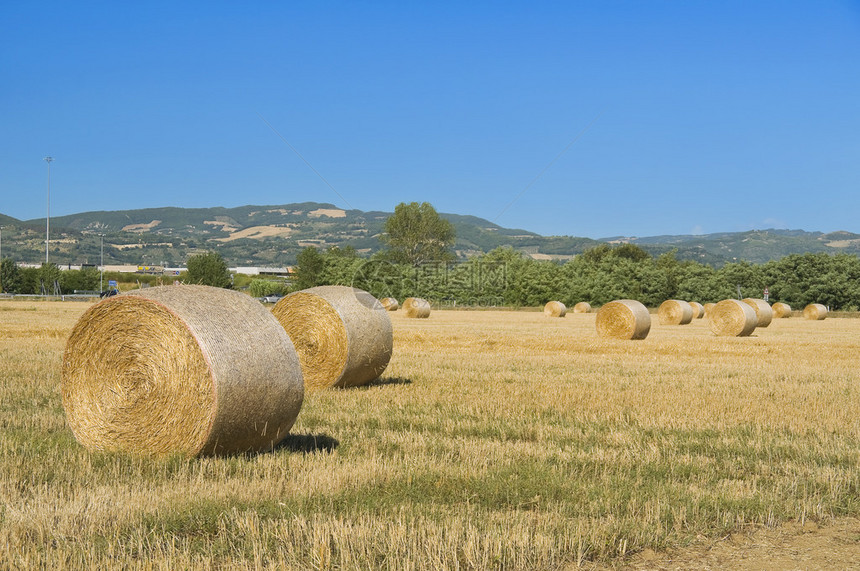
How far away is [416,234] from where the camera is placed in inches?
3868

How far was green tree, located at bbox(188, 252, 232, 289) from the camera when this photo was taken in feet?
297

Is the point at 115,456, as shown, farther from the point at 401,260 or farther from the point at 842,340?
the point at 401,260

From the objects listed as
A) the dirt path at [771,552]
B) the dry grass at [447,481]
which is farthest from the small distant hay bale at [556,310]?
the dirt path at [771,552]

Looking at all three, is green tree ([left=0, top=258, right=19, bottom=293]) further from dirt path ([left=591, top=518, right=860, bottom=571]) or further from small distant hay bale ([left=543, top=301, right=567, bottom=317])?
dirt path ([left=591, top=518, right=860, bottom=571])

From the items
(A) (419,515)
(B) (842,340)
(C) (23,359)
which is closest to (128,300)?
(A) (419,515)

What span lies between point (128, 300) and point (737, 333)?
85.8 feet

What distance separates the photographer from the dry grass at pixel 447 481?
17.4 ft

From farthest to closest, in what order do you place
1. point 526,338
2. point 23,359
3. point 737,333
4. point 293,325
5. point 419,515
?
point 737,333, point 526,338, point 23,359, point 293,325, point 419,515

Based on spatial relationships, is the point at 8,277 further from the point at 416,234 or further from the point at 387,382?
the point at 387,382

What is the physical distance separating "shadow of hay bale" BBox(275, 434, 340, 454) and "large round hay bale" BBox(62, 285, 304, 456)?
220 mm

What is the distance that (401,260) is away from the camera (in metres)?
98.4

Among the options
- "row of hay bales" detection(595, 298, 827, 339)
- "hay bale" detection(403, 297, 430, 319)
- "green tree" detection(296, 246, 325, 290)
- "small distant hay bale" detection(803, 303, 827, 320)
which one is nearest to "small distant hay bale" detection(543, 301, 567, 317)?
"hay bale" detection(403, 297, 430, 319)

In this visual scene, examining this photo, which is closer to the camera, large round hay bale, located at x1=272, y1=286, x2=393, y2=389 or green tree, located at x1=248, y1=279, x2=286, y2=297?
large round hay bale, located at x1=272, y1=286, x2=393, y2=389

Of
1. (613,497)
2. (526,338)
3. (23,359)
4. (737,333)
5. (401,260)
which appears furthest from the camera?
(401,260)
